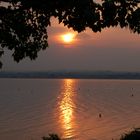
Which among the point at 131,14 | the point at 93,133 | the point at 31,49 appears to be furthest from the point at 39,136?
the point at 131,14

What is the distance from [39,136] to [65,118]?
31.6 meters

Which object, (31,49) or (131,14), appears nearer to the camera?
(131,14)

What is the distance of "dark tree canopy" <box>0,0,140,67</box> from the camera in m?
15.7

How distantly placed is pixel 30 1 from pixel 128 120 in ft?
262

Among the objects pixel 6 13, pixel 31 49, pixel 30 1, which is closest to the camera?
pixel 30 1

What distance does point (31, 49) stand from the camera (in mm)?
19875

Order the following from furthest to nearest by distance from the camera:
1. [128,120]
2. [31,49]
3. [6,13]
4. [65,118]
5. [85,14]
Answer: [65,118] < [128,120] < [31,49] < [6,13] < [85,14]

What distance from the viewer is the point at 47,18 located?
1847cm

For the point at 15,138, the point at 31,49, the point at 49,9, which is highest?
the point at 49,9

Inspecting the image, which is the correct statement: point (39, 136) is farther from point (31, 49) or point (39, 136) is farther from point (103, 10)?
point (103, 10)

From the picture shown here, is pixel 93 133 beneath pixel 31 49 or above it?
beneath

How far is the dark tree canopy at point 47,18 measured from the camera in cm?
1570

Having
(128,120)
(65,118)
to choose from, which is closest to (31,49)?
(128,120)

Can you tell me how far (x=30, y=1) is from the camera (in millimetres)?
16672
